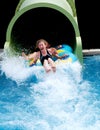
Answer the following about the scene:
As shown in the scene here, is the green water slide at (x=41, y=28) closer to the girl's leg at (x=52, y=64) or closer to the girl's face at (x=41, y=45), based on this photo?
the girl's face at (x=41, y=45)

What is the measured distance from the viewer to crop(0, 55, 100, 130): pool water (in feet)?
15.3

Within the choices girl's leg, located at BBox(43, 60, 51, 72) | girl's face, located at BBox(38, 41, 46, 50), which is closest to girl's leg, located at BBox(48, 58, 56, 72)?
girl's leg, located at BBox(43, 60, 51, 72)

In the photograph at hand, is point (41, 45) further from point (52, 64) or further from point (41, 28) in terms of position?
point (41, 28)

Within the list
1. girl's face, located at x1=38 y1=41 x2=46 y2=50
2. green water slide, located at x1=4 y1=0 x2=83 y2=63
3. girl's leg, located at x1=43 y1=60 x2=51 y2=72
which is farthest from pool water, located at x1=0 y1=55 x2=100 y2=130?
green water slide, located at x1=4 y1=0 x2=83 y2=63

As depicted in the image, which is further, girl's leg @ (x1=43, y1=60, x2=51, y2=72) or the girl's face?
the girl's face

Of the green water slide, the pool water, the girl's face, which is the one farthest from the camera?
the green water slide

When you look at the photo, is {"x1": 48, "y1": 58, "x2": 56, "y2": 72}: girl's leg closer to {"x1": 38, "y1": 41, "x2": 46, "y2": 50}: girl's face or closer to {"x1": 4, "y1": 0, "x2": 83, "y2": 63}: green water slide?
{"x1": 38, "y1": 41, "x2": 46, "y2": 50}: girl's face

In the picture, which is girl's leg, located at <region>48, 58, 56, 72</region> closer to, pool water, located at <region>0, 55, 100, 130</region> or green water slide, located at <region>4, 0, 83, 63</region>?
pool water, located at <region>0, 55, 100, 130</region>

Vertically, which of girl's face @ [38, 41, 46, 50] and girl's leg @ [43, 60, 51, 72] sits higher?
girl's face @ [38, 41, 46, 50]

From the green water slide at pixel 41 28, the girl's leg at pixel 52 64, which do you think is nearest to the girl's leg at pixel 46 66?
the girl's leg at pixel 52 64

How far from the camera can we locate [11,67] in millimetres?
6035

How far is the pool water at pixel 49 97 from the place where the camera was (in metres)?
4.66

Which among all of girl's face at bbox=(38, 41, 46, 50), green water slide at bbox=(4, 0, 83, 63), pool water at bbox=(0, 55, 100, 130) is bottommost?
pool water at bbox=(0, 55, 100, 130)

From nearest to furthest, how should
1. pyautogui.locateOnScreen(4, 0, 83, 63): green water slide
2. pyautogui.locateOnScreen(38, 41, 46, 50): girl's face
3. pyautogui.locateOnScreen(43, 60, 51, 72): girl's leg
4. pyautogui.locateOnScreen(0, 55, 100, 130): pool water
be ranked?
pyautogui.locateOnScreen(0, 55, 100, 130): pool water → pyautogui.locateOnScreen(43, 60, 51, 72): girl's leg → pyautogui.locateOnScreen(38, 41, 46, 50): girl's face → pyautogui.locateOnScreen(4, 0, 83, 63): green water slide
